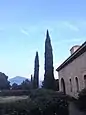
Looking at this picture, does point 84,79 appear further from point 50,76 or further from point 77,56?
point 50,76

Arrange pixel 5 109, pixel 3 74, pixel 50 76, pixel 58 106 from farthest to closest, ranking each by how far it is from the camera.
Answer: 1. pixel 3 74
2. pixel 50 76
3. pixel 58 106
4. pixel 5 109

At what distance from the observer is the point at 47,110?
17.3m

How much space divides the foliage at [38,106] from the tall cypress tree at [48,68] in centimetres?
1449

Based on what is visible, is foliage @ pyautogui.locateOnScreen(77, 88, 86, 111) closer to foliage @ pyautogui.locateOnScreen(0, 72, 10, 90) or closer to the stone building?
the stone building

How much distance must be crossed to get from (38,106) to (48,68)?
18.1 metres

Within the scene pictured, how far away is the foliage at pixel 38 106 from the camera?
16469 millimetres

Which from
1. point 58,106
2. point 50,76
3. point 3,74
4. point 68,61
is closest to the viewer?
point 58,106

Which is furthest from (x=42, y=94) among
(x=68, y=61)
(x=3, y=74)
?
(x=3, y=74)

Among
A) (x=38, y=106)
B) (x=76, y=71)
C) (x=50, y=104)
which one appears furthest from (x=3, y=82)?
(x=38, y=106)

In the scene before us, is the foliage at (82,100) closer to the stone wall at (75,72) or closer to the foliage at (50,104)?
the foliage at (50,104)

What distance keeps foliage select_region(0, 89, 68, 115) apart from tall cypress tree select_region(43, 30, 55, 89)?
47.5 ft

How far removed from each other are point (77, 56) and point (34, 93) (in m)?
4.92

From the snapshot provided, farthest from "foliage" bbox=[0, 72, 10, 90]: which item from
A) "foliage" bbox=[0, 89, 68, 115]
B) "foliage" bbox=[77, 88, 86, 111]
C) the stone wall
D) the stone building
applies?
"foliage" bbox=[77, 88, 86, 111]

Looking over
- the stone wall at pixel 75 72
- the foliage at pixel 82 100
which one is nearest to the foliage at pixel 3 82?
the stone wall at pixel 75 72
